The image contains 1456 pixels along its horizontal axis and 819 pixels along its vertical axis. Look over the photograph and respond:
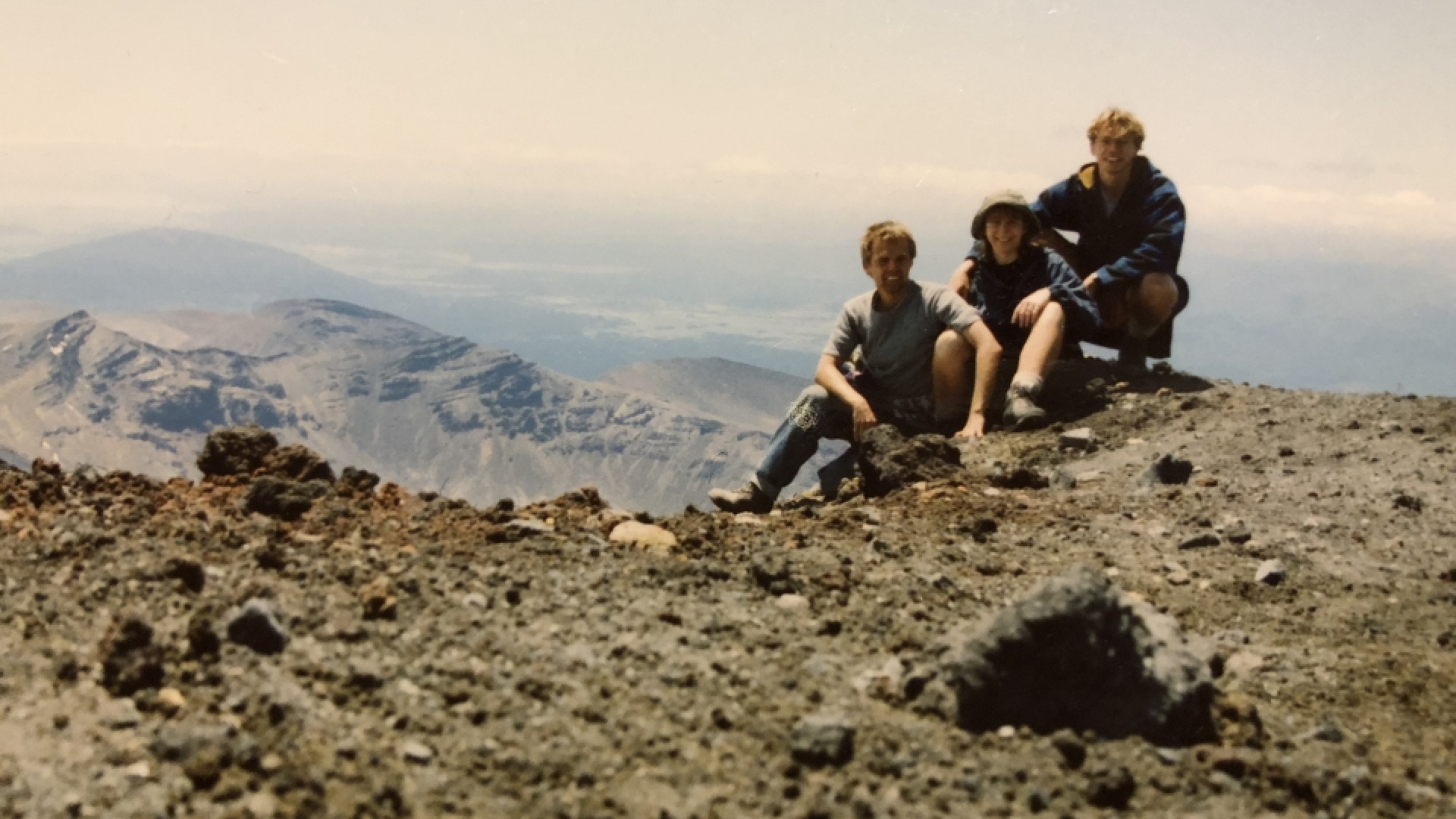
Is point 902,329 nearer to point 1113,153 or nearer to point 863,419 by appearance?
point 863,419

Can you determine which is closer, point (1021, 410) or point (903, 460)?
point (903, 460)

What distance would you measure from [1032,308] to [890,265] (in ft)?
5.94

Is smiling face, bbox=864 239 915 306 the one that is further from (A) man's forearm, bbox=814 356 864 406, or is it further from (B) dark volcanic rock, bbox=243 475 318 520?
(B) dark volcanic rock, bbox=243 475 318 520

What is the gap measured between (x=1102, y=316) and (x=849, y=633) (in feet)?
24.3

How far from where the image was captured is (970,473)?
8758 mm

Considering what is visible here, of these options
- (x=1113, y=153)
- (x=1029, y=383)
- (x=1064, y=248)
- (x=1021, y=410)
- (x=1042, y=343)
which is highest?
(x=1113, y=153)

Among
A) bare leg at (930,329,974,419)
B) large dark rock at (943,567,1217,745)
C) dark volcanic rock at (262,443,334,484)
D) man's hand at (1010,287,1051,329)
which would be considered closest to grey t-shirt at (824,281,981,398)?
bare leg at (930,329,974,419)

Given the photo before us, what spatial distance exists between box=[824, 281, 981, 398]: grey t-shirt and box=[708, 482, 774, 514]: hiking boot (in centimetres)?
153

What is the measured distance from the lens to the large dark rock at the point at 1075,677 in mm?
4020

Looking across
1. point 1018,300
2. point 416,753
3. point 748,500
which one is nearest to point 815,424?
point 748,500

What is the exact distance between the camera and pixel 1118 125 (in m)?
10.1

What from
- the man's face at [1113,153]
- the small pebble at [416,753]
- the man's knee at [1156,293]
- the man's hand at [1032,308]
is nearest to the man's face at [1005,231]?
the man's hand at [1032,308]

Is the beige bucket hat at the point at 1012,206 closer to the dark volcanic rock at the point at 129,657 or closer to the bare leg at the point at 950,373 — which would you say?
the bare leg at the point at 950,373

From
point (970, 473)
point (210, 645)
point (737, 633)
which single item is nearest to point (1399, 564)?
point (970, 473)
